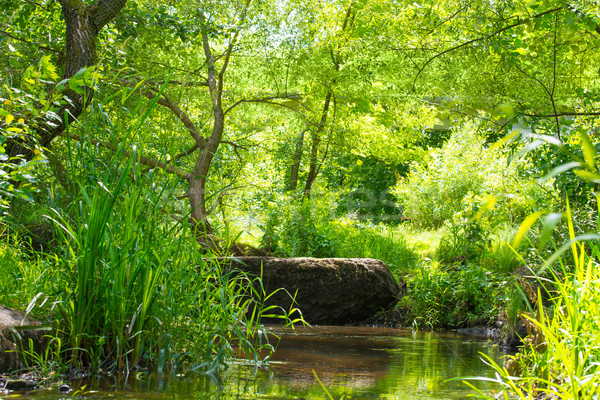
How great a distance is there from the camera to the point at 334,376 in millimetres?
3203

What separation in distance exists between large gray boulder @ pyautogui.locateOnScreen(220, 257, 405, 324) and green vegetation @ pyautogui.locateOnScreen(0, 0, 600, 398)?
317 mm

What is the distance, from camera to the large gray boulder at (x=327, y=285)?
7.17 m

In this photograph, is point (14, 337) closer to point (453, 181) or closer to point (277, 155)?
point (277, 155)

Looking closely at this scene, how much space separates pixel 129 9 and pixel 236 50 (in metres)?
3.61

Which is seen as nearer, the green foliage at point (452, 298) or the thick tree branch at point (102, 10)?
the thick tree branch at point (102, 10)

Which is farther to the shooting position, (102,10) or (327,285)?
(327,285)

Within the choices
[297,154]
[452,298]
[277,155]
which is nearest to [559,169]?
[452,298]

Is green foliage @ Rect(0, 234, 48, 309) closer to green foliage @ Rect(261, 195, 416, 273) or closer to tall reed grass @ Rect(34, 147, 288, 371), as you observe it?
tall reed grass @ Rect(34, 147, 288, 371)

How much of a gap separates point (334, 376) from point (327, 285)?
3.98 meters

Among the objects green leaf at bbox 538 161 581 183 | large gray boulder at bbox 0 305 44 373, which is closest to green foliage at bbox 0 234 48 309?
large gray boulder at bbox 0 305 44 373

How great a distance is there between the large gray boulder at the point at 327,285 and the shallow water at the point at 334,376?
1.92 m

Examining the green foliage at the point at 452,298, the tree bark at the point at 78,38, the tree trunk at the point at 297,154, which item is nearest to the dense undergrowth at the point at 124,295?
the tree bark at the point at 78,38

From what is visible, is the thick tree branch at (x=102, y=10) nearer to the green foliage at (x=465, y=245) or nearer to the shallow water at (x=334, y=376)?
the shallow water at (x=334, y=376)

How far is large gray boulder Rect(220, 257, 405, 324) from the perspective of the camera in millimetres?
7172
